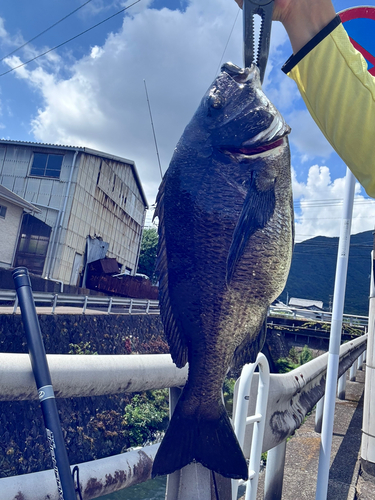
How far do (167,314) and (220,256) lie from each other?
0.23 meters

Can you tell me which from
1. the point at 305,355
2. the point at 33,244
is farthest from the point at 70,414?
the point at 305,355

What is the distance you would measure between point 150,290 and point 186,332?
18.3 metres

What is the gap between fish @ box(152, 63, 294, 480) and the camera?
984 millimetres

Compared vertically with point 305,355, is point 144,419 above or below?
below

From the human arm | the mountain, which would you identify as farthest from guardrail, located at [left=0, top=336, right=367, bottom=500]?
the mountain

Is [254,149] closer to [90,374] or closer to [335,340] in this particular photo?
[90,374]

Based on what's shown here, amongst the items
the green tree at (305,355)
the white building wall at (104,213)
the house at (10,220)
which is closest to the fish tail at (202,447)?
the house at (10,220)

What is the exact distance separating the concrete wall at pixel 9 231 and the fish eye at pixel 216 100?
14060 mm

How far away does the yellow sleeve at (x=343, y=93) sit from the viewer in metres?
0.81

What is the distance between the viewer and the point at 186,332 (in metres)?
1.07

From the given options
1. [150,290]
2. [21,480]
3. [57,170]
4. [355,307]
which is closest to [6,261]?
[57,170]

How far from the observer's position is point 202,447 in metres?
0.96

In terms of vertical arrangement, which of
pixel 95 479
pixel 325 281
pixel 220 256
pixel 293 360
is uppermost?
pixel 325 281

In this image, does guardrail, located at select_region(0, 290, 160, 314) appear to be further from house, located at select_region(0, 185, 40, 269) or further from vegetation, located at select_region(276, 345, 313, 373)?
vegetation, located at select_region(276, 345, 313, 373)
